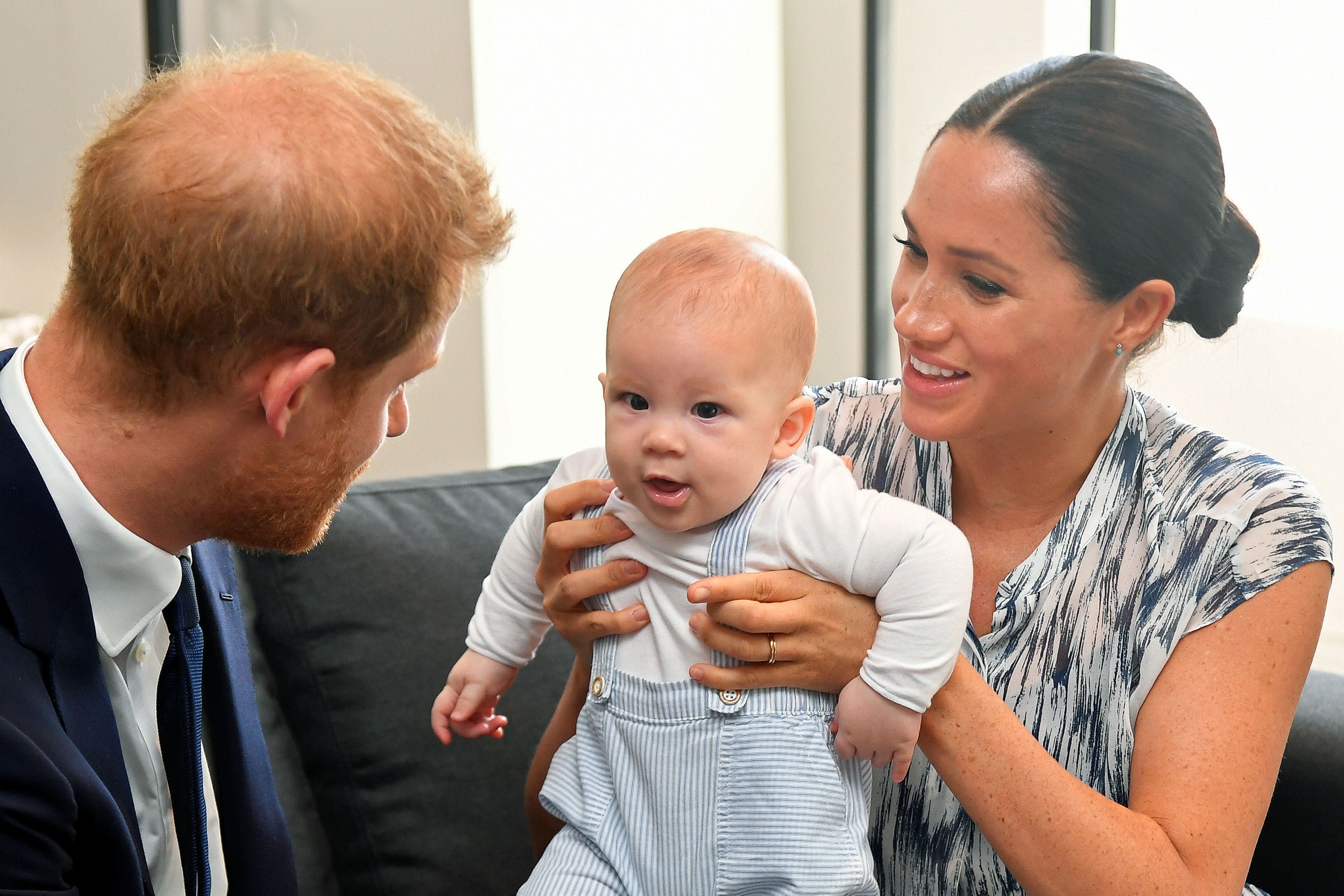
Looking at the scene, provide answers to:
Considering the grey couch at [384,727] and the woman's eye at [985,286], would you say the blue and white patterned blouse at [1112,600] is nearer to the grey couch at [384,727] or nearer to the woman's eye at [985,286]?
the woman's eye at [985,286]

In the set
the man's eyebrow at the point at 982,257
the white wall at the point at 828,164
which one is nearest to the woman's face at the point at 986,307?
the man's eyebrow at the point at 982,257

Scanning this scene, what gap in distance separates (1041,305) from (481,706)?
2.58ft

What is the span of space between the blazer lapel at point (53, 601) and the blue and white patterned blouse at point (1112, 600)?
2.84 ft

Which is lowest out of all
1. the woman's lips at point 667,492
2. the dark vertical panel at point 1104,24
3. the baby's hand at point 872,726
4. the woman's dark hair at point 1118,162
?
the baby's hand at point 872,726

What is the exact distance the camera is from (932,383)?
141 cm

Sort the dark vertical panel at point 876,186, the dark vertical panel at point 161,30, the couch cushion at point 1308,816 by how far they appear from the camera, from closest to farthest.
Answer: the couch cushion at point 1308,816 → the dark vertical panel at point 161,30 → the dark vertical panel at point 876,186

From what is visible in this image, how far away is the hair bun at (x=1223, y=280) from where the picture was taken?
1460 mm

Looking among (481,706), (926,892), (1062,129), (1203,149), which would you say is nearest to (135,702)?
(481,706)

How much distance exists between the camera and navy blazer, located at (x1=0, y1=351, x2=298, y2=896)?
97cm

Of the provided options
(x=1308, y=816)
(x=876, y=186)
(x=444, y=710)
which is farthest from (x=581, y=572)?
(x=876, y=186)

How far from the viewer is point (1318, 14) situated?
2.59 m

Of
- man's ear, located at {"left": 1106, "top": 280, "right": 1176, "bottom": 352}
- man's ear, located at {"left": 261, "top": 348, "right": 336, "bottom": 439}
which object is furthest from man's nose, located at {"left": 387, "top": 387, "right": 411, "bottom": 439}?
man's ear, located at {"left": 1106, "top": 280, "right": 1176, "bottom": 352}

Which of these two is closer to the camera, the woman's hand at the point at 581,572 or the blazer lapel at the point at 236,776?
the woman's hand at the point at 581,572

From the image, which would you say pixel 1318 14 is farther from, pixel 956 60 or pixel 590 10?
pixel 590 10
